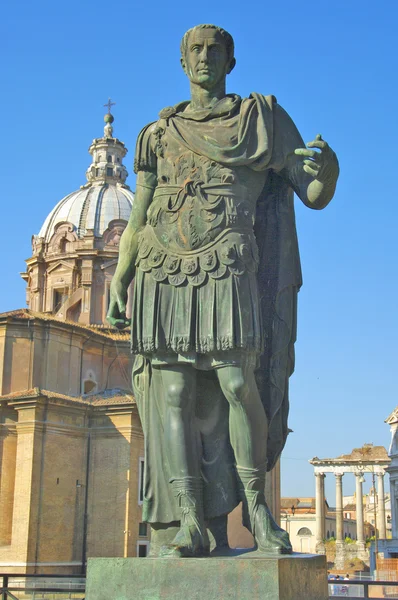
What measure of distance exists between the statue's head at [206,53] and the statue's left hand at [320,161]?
0.78 metres

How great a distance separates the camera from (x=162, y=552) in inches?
175

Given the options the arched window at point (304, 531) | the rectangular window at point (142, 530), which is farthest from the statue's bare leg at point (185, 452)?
the arched window at point (304, 531)

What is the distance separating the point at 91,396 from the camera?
40531mm

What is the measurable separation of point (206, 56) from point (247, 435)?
2342 millimetres

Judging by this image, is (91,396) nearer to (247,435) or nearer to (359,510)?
(247,435)

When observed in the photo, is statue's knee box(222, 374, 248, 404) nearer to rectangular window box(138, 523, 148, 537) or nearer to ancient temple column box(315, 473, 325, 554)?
rectangular window box(138, 523, 148, 537)

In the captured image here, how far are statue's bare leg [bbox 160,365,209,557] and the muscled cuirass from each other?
0.60m

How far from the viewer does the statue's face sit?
516 centimetres

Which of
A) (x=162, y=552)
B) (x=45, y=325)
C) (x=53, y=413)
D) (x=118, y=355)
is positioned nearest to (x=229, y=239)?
(x=162, y=552)

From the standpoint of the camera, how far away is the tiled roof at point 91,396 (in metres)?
36.2

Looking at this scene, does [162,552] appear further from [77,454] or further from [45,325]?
[45,325]

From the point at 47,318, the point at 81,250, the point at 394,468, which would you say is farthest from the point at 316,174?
the point at 394,468

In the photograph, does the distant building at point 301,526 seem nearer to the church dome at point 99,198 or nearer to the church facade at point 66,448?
the church dome at point 99,198

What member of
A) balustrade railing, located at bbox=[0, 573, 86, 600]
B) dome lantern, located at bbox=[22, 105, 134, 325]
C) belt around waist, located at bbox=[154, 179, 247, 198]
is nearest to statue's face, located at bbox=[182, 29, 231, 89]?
belt around waist, located at bbox=[154, 179, 247, 198]
